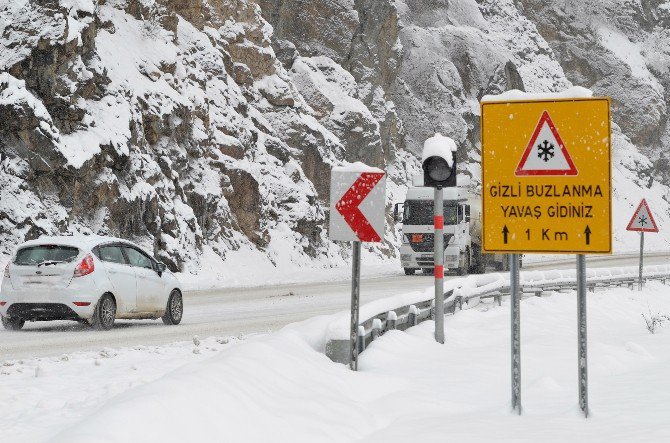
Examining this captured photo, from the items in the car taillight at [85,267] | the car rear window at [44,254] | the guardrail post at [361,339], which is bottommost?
the guardrail post at [361,339]

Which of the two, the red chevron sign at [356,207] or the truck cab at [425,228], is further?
the truck cab at [425,228]

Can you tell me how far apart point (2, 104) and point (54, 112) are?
203cm

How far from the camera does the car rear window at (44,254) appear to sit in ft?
47.6

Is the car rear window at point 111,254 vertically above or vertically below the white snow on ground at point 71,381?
above

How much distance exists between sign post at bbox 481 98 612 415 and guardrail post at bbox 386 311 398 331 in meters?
3.83

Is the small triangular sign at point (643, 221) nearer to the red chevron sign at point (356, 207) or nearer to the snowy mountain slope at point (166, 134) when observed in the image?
the snowy mountain slope at point (166, 134)

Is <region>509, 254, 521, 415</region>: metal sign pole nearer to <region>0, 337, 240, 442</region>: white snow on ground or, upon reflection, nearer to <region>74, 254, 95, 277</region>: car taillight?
<region>0, 337, 240, 442</region>: white snow on ground

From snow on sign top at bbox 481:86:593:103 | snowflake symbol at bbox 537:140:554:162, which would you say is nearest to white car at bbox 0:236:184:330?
snow on sign top at bbox 481:86:593:103

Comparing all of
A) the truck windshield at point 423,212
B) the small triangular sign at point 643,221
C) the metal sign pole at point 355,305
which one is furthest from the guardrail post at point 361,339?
the truck windshield at point 423,212

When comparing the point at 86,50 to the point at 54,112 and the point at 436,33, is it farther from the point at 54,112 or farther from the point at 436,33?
the point at 436,33

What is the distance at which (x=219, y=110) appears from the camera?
37.7 m

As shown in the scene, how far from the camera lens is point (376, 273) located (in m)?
34.8

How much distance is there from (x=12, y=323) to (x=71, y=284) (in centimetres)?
134

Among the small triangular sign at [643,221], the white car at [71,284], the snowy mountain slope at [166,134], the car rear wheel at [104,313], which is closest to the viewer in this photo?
the white car at [71,284]
